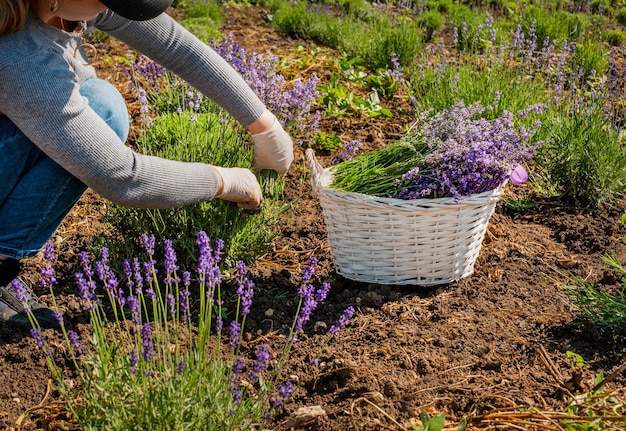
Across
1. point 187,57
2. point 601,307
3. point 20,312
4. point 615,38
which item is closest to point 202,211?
point 187,57

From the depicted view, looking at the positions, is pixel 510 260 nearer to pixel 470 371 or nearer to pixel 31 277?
pixel 470 371

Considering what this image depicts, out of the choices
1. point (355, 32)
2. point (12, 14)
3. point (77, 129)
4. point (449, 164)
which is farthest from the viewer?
point (355, 32)

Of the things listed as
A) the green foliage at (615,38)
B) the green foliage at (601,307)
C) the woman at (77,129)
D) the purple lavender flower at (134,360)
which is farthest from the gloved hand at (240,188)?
the green foliage at (615,38)

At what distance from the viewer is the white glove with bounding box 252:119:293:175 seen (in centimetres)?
295

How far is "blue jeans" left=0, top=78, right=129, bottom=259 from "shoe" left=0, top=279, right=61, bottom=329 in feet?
0.65

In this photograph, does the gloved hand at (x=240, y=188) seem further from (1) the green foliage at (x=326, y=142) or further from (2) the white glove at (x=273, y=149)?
(1) the green foliage at (x=326, y=142)

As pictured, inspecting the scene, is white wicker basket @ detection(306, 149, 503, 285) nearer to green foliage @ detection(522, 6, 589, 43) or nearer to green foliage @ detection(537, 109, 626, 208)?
green foliage @ detection(537, 109, 626, 208)

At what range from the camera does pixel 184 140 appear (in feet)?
10.3

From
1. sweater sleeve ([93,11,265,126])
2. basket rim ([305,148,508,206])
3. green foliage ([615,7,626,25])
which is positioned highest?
sweater sleeve ([93,11,265,126])

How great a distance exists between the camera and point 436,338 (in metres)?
2.70

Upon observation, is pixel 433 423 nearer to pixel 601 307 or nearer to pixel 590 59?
pixel 601 307

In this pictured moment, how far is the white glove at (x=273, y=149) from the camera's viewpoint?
9.69ft

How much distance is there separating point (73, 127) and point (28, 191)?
16.1 inches

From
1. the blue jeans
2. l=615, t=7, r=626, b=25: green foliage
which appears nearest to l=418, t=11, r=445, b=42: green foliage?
l=615, t=7, r=626, b=25: green foliage
